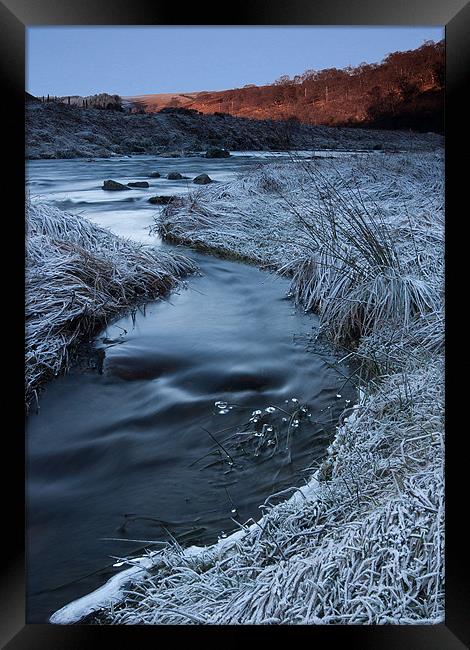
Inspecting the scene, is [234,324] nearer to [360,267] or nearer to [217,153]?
[360,267]

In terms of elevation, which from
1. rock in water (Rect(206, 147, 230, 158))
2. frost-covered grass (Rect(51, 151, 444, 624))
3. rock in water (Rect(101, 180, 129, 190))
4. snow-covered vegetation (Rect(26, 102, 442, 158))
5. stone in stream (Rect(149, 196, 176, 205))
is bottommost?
frost-covered grass (Rect(51, 151, 444, 624))

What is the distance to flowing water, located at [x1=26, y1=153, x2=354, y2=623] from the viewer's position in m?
1.92

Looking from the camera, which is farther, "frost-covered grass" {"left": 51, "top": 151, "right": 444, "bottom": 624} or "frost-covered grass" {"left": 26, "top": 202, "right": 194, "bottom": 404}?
"frost-covered grass" {"left": 26, "top": 202, "right": 194, "bottom": 404}

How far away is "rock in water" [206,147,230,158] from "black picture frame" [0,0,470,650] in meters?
0.38

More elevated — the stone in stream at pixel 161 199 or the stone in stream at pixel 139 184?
the stone in stream at pixel 139 184

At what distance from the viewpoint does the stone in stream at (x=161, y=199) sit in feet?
6.96

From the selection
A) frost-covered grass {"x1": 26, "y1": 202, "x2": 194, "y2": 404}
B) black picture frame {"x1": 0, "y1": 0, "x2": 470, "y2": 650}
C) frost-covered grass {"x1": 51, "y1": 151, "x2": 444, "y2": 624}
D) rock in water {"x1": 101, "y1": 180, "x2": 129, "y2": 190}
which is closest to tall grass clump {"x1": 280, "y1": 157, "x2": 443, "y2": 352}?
frost-covered grass {"x1": 51, "y1": 151, "x2": 444, "y2": 624}

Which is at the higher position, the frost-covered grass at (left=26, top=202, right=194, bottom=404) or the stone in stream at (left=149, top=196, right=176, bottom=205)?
the stone in stream at (left=149, top=196, right=176, bottom=205)

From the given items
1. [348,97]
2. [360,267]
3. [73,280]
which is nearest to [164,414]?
[73,280]

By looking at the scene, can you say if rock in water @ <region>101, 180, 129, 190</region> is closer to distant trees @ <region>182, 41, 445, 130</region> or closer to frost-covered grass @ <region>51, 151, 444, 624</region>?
frost-covered grass @ <region>51, 151, 444, 624</region>

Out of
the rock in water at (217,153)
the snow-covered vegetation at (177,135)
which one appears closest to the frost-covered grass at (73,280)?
the snow-covered vegetation at (177,135)

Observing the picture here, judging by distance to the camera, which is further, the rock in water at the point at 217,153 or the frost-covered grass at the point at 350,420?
the rock in water at the point at 217,153
